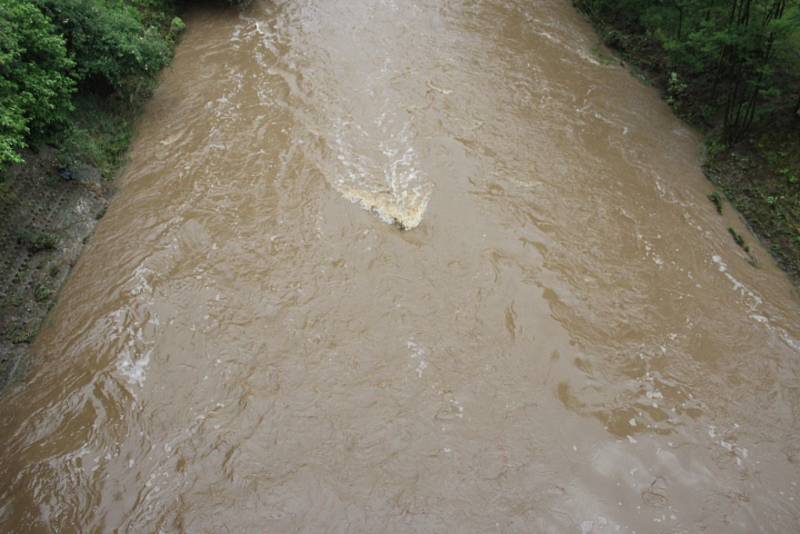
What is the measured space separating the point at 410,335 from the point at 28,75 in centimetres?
774

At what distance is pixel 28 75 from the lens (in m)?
8.93

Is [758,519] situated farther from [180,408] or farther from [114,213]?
[114,213]

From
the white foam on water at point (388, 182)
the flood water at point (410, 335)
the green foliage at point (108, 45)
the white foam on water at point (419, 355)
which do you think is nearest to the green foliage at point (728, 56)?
the flood water at point (410, 335)

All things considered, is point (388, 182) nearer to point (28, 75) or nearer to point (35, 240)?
point (35, 240)

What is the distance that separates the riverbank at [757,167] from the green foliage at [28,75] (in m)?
12.6

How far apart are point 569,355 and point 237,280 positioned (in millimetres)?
5600

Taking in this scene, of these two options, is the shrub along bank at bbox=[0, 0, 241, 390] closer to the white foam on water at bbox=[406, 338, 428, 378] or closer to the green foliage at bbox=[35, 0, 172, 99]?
the green foliage at bbox=[35, 0, 172, 99]

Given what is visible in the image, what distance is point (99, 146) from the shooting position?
11.1 meters

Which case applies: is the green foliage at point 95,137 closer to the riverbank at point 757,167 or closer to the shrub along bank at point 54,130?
the shrub along bank at point 54,130

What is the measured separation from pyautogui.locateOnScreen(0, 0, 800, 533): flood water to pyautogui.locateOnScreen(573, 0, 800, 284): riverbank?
0.36m

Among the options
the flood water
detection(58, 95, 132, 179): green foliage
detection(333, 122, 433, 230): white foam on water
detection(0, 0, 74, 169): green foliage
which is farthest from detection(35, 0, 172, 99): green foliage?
detection(333, 122, 433, 230): white foam on water

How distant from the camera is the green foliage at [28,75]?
8.21 meters

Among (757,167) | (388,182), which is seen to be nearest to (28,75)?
(388,182)

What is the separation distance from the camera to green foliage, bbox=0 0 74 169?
8.21 metres
